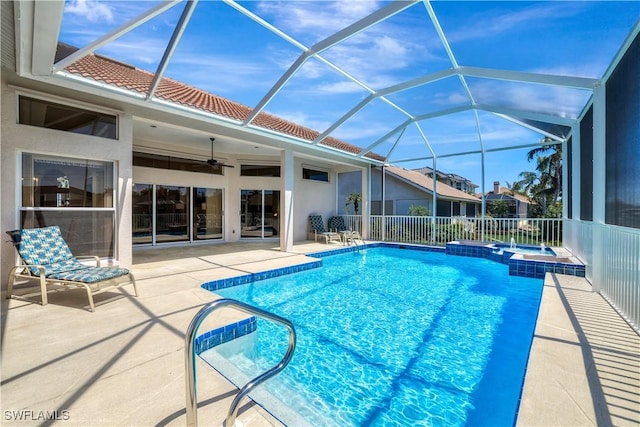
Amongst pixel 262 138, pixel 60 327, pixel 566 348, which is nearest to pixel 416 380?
pixel 566 348

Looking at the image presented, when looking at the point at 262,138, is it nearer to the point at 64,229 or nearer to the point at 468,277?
the point at 64,229

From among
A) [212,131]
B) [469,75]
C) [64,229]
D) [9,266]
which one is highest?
[469,75]

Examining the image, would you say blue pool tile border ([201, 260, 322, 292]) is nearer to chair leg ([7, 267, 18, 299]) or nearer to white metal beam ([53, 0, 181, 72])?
chair leg ([7, 267, 18, 299])

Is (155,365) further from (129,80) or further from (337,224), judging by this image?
(337,224)

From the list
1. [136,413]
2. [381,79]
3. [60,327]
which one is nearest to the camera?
[136,413]

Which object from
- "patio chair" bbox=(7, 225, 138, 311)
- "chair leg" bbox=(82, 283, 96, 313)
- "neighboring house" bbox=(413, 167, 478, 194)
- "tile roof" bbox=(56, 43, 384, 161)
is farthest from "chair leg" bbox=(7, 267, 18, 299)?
"neighboring house" bbox=(413, 167, 478, 194)

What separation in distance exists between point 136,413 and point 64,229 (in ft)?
15.4

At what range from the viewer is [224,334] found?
10.5 ft

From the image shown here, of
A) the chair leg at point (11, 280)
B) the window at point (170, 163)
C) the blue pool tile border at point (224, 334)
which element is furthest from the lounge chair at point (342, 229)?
the chair leg at point (11, 280)

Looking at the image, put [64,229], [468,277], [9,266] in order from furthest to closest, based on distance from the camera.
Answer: [468,277]
[64,229]
[9,266]

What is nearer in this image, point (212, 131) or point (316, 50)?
point (316, 50)

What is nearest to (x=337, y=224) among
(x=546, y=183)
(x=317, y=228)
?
(x=317, y=228)

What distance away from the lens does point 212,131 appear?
706 cm

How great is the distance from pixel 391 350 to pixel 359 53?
5206 millimetres
